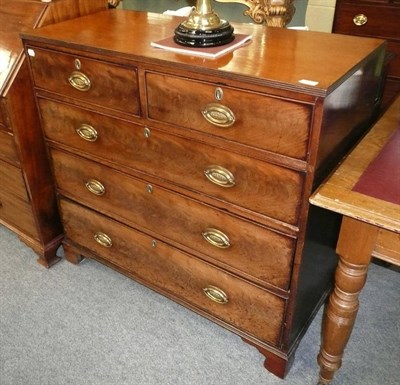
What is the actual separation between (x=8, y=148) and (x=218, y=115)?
0.90 meters

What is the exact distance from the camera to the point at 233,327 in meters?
1.33

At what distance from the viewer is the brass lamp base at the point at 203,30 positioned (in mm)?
1089

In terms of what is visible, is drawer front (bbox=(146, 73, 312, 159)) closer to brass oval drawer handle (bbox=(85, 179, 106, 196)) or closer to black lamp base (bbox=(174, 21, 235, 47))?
black lamp base (bbox=(174, 21, 235, 47))

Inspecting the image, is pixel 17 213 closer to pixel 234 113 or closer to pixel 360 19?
pixel 234 113

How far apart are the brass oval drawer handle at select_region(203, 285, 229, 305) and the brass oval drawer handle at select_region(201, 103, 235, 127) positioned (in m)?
0.54

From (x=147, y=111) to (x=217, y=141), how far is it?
0.75ft

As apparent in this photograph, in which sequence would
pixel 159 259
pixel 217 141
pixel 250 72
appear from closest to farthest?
pixel 250 72, pixel 217 141, pixel 159 259

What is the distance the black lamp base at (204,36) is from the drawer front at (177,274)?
2.05 feet

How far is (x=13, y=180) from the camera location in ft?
5.30

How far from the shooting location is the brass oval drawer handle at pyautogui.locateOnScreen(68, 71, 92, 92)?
123cm

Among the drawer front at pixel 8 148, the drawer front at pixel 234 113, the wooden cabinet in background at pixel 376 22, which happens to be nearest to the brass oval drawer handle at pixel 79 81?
the drawer front at pixel 234 113

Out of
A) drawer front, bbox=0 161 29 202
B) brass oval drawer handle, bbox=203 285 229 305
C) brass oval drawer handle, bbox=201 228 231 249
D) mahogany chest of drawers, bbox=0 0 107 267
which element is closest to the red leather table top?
brass oval drawer handle, bbox=201 228 231 249

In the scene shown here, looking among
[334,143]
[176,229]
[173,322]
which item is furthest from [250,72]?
[173,322]

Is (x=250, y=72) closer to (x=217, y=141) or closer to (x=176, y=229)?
(x=217, y=141)
